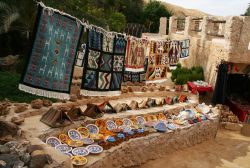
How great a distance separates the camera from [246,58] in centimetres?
1102

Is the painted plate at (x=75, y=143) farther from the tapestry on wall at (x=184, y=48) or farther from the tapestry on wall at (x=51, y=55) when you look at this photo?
the tapestry on wall at (x=184, y=48)

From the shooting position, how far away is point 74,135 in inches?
272

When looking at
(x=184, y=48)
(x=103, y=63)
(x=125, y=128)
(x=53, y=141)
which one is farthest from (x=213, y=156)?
(x=53, y=141)

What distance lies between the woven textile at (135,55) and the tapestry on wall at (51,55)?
7.64 ft

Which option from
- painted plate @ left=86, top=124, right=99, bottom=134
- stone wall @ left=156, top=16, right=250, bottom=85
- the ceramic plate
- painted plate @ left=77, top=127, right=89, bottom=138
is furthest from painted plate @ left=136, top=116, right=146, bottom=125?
stone wall @ left=156, top=16, right=250, bottom=85

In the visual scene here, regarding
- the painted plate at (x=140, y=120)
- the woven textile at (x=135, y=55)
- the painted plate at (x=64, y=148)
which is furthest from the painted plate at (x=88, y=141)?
the woven textile at (x=135, y=55)

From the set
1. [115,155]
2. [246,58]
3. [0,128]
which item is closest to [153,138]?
[115,155]

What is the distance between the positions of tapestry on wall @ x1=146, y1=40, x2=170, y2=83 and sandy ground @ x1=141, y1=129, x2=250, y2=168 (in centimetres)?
241

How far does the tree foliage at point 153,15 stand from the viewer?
2880 cm

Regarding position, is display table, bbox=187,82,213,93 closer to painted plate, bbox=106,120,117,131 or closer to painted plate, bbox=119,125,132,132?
painted plate, bbox=119,125,132,132

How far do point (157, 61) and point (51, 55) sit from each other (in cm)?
450

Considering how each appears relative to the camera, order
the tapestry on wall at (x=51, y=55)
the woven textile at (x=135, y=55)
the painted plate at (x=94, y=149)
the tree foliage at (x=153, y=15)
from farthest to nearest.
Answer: the tree foliage at (x=153, y=15)
the woven textile at (x=135, y=55)
the painted plate at (x=94, y=149)
the tapestry on wall at (x=51, y=55)

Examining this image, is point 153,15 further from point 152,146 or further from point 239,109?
point 152,146

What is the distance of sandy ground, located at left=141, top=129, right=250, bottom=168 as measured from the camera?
786 cm
